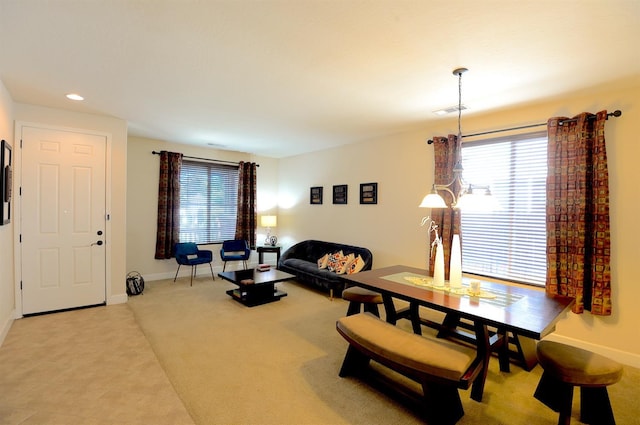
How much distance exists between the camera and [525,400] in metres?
2.28

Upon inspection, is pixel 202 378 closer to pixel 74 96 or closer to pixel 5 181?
pixel 5 181

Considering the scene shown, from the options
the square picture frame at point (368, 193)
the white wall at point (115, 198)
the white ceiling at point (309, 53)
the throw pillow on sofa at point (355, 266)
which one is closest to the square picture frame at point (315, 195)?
the square picture frame at point (368, 193)

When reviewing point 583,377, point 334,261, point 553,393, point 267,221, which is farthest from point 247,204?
point 583,377

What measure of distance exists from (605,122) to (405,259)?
2625 mm

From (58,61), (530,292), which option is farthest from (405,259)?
(58,61)

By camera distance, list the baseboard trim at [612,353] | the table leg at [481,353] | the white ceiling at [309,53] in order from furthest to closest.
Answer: the baseboard trim at [612,353] < the table leg at [481,353] < the white ceiling at [309,53]

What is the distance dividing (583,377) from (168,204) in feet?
18.8

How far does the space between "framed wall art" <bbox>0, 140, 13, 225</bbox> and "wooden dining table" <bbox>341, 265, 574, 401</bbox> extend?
11.0ft

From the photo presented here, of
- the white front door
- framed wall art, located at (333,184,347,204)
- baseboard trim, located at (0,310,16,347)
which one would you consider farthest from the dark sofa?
baseboard trim, located at (0,310,16,347)

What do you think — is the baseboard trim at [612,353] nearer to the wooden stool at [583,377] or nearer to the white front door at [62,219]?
the wooden stool at [583,377]

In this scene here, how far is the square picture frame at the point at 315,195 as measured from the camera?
20.0 feet

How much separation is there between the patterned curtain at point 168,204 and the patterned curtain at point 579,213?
18.0 ft

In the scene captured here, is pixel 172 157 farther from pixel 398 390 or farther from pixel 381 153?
pixel 398 390

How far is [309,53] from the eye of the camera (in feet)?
7.61
